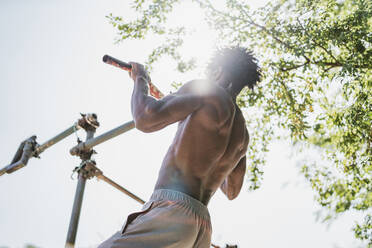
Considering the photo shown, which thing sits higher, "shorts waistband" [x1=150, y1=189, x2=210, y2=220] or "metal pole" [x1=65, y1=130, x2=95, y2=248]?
"metal pole" [x1=65, y1=130, x2=95, y2=248]

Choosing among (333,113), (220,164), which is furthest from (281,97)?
(220,164)

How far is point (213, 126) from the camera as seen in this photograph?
6.53ft

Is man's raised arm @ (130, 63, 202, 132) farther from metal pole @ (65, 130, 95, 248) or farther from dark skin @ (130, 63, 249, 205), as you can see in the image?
metal pole @ (65, 130, 95, 248)

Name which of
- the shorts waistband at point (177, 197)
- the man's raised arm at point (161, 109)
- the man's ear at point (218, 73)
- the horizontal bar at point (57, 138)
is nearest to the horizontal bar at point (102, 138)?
the horizontal bar at point (57, 138)

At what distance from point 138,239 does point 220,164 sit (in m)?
0.68

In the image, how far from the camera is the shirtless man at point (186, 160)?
1.71 m

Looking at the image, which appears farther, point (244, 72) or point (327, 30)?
point (327, 30)

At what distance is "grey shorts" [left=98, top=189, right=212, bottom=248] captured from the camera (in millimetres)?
1656

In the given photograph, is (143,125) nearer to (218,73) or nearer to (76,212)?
(218,73)

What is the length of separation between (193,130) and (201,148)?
0.11m

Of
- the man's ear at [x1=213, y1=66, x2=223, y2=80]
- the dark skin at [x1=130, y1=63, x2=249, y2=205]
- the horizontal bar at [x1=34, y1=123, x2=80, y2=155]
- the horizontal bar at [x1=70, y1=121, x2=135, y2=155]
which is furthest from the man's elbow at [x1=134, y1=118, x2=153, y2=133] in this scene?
the horizontal bar at [x1=34, y1=123, x2=80, y2=155]

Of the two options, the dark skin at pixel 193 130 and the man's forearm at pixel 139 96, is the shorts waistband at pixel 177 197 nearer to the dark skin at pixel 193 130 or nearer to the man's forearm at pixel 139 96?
the dark skin at pixel 193 130

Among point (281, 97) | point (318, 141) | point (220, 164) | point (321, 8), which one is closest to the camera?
point (220, 164)

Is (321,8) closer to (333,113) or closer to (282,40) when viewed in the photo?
(282,40)
